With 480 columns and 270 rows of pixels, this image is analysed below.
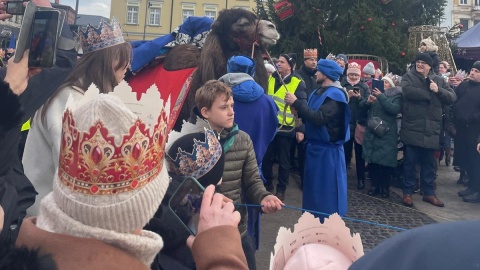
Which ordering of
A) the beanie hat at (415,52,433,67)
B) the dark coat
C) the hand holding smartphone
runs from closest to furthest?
the hand holding smartphone → the beanie hat at (415,52,433,67) → the dark coat

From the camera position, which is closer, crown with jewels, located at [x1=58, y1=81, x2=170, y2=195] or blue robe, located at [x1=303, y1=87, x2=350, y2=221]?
crown with jewels, located at [x1=58, y1=81, x2=170, y2=195]

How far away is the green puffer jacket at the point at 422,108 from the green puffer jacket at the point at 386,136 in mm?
230

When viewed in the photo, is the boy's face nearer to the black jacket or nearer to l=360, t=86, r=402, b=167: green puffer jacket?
the black jacket

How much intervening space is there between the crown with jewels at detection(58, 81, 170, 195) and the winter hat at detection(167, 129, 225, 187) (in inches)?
39.6

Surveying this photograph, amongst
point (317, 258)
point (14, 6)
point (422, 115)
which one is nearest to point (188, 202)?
point (317, 258)

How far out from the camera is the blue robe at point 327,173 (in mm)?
4645

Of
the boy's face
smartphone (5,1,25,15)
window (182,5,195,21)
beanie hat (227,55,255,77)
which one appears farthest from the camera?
window (182,5,195,21)

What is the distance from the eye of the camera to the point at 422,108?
20.1 feet

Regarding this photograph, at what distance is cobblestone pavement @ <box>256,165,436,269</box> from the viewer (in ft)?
15.1

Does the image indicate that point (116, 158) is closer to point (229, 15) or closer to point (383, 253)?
point (383, 253)

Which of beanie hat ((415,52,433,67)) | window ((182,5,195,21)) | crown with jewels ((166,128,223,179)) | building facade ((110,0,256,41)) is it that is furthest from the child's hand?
window ((182,5,195,21))

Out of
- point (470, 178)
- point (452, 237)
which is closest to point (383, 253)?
point (452, 237)

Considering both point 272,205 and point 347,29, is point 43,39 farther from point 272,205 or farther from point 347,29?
point 347,29

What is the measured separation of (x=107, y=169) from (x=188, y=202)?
47 centimetres
